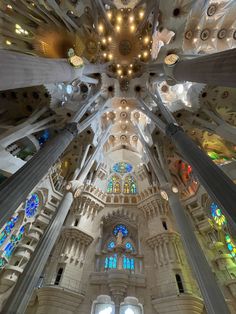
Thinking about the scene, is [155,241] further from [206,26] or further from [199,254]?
[206,26]

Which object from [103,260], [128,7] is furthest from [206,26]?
[103,260]

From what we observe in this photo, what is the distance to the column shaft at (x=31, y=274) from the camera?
6617 mm

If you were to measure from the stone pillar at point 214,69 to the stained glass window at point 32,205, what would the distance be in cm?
1296

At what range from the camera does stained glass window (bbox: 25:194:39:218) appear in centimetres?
1231

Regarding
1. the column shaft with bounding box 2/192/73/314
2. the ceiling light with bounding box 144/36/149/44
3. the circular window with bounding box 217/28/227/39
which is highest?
the ceiling light with bounding box 144/36/149/44

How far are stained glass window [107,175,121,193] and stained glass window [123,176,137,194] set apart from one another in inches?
30.2

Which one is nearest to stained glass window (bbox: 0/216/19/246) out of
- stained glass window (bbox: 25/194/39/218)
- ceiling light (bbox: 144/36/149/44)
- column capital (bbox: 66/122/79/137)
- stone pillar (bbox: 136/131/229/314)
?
stained glass window (bbox: 25/194/39/218)

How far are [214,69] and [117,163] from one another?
16660 millimetres

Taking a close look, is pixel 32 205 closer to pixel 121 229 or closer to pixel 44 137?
pixel 44 137

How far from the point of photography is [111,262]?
Result: 1267 cm

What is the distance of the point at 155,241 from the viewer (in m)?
13.0

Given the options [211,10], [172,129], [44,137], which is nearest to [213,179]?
[172,129]

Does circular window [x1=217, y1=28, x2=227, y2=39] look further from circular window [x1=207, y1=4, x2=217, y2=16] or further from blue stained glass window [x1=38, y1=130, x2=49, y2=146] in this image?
blue stained glass window [x1=38, y1=130, x2=49, y2=146]

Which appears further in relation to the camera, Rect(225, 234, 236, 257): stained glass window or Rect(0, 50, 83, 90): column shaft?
Rect(225, 234, 236, 257): stained glass window
